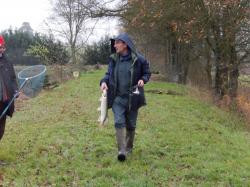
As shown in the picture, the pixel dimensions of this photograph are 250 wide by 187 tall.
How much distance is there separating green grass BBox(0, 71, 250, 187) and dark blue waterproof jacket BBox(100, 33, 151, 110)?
979 millimetres

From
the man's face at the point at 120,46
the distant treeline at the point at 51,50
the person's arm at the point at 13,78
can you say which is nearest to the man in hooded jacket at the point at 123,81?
the man's face at the point at 120,46

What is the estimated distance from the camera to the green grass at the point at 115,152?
300 inches

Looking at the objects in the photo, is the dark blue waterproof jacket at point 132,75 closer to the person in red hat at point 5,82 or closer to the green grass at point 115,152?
the green grass at point 115,152

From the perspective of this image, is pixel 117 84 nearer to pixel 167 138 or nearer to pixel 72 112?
pixel 167 138

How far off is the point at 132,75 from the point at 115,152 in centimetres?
158

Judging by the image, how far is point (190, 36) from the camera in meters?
21.2

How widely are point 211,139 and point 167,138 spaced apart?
966mm

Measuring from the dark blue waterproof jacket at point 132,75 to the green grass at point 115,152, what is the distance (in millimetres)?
979

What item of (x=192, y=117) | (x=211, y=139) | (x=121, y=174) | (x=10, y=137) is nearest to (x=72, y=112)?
(x=192, y=117)

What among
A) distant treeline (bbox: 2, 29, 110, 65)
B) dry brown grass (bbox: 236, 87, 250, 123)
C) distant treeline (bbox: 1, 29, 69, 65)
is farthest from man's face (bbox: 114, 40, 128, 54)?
distant treeline (bbox: 2, 29, 110, 65)

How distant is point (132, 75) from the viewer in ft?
27.6

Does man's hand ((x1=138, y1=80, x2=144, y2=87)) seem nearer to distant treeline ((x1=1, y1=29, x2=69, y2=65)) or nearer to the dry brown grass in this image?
the dry brown grass

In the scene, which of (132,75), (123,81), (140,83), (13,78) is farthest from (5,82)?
(140,83)

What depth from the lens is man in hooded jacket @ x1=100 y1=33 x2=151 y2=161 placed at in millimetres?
8383
